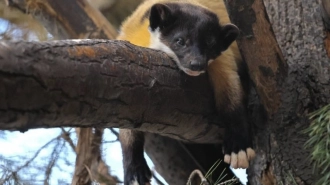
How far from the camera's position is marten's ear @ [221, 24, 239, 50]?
2336 mm

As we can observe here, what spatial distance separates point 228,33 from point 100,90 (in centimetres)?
76

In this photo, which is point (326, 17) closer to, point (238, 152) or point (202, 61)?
point (202, 61)

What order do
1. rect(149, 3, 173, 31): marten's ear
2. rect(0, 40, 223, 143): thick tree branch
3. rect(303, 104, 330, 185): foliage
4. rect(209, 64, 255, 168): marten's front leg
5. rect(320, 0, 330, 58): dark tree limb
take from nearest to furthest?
rect(0, 40, 223, 143): thick tree branch, rect(303, 104, 330, 185): foliage, rect(320, 0, 330, 58): dark tree limb, rect(209, 64, 255, 168): marten's front leg, rect(149, 3, 173, 31): marten's ear

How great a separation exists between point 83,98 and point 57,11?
163cm

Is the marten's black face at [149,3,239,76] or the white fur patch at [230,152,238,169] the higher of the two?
the marten's black face at [149,3,239,76]

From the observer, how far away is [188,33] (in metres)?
2.53

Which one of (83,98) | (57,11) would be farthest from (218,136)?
(57,11)

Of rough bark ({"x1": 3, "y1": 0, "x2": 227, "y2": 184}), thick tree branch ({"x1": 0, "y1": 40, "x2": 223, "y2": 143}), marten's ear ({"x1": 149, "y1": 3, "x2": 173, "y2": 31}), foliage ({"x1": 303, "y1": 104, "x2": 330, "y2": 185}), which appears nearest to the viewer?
thick tree branch ({"x1": 0, "y1": 40, "x2": 223, "y2": 143})

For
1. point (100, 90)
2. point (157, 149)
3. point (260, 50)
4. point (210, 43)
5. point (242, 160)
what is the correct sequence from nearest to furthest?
point (100, 90)
point (260, 50)
point (242, 160)
point (210, 43)
point (157, 149)

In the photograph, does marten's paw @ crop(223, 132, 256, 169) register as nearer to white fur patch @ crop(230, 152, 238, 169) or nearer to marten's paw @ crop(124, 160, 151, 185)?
white fur patch @ crop(230, 152, 238, 169)

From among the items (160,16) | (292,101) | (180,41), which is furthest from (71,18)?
(292,101)

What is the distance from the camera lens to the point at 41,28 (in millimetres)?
3605

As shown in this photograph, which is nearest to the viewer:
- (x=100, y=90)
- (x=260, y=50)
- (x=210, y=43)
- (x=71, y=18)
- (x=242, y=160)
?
(x=100, y=90)

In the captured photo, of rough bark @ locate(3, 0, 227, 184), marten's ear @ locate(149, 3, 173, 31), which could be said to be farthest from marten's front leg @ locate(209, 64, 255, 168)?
rough bark @ locate(3, 0, 227, 184)
